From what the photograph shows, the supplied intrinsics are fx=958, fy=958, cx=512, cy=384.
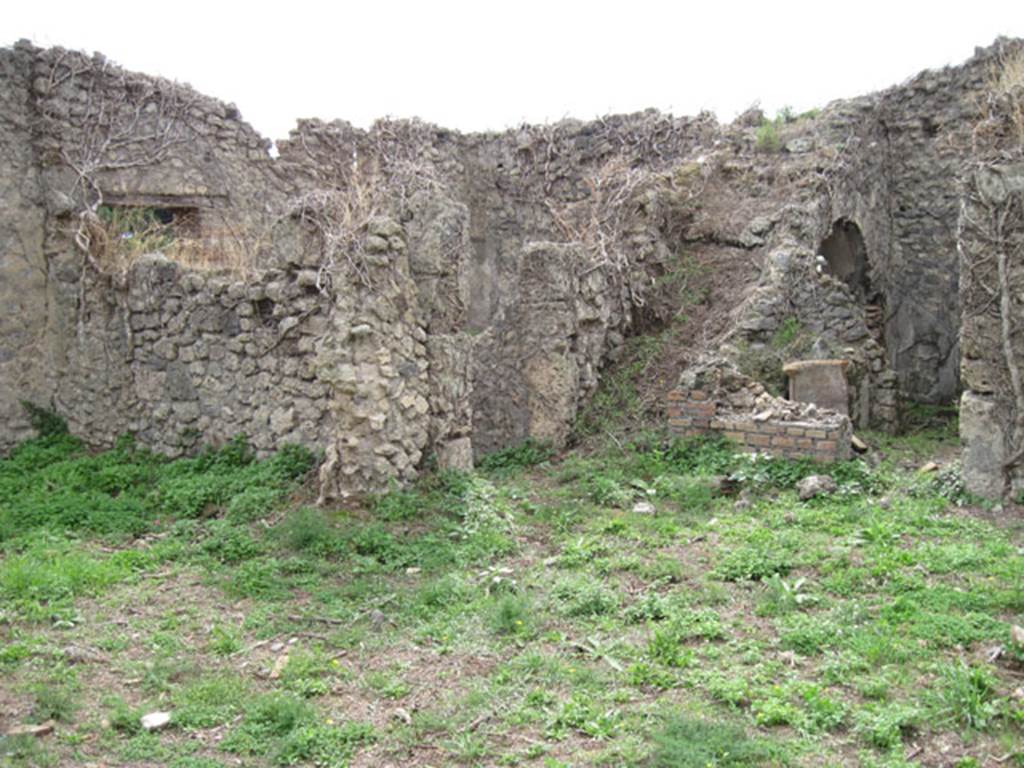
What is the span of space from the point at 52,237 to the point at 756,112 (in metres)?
9.42

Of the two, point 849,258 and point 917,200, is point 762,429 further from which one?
point 917,200

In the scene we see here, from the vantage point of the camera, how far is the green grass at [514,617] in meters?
4.22

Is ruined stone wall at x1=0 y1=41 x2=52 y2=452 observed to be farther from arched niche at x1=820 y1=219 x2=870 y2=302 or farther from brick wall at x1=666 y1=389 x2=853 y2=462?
arched niche at x1=820 y1=219 x2=870 y2=302

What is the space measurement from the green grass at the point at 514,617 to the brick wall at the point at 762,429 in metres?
0.19

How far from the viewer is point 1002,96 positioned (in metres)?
8.98

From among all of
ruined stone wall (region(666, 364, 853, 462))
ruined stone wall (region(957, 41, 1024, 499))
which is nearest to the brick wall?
ruined stone wall (region(666, 364, 853, 462))

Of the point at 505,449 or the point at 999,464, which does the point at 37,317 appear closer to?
the point at 505,449

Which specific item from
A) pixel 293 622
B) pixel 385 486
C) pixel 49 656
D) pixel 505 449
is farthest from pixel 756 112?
pixel 49 656

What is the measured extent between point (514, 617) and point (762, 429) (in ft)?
11.9

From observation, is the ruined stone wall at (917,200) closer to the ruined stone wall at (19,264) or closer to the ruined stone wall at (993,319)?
the ruined stone wall at (993,319)

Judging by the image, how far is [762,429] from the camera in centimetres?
824

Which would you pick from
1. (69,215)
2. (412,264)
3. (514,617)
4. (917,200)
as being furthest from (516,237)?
(514,617)

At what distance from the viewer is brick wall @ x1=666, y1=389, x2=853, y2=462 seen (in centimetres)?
789

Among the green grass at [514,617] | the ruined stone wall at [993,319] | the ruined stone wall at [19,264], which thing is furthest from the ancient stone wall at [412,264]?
the green grass at [514,617]
